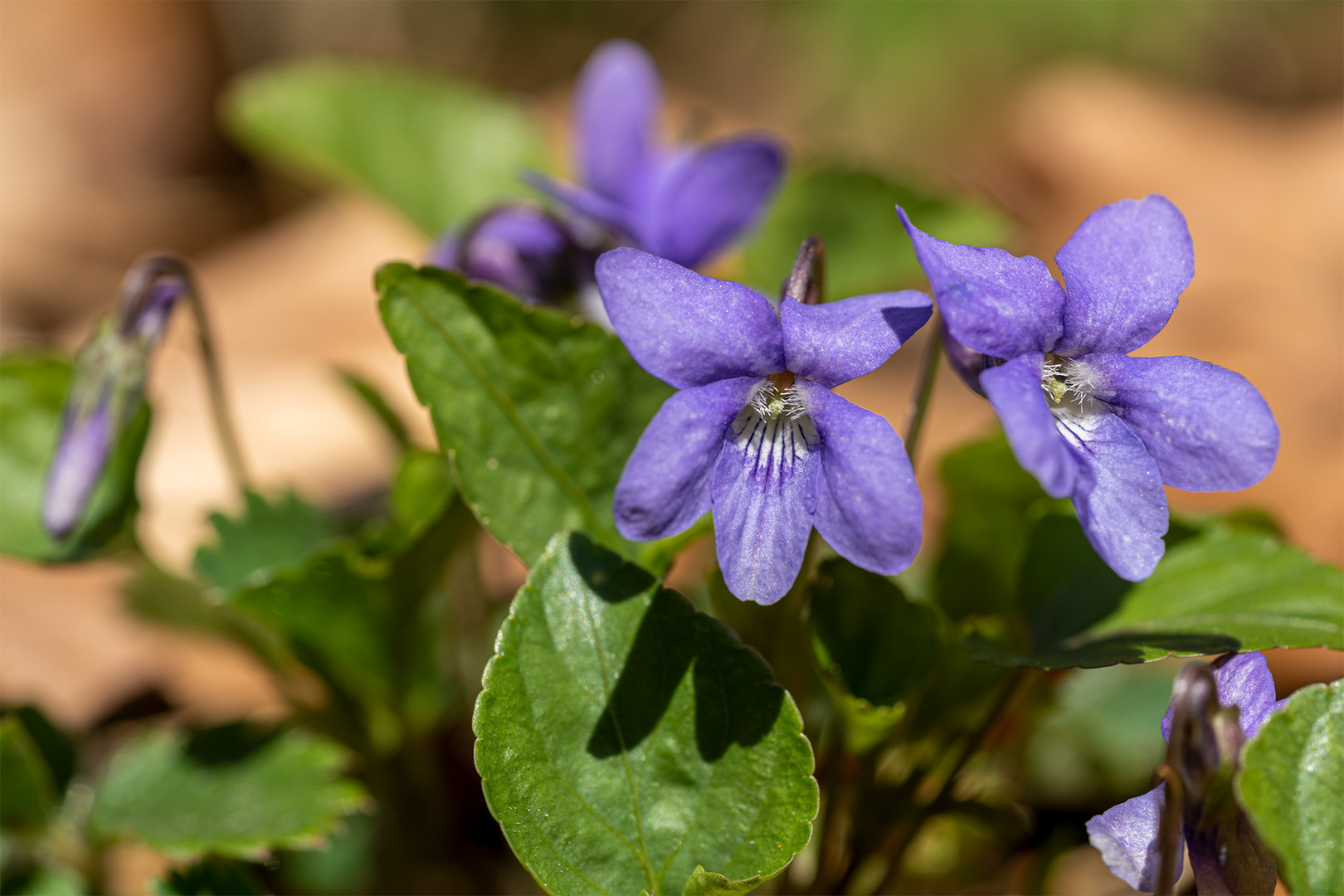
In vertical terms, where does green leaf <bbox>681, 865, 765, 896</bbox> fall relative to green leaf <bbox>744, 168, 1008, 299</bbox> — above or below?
below

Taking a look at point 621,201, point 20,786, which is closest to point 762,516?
point 621,201

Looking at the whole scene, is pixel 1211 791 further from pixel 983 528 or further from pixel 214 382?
pixel 214 382

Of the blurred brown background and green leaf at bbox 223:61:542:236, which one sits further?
the blurred brown background

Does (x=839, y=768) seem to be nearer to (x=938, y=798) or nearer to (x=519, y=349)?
(x=938, y=798)

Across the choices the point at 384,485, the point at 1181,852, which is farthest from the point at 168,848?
the point at 384,485

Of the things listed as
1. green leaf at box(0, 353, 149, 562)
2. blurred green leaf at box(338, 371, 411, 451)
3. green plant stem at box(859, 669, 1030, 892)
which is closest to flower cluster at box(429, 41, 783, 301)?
blurred green leaf at box(338, 371, 411, 451)

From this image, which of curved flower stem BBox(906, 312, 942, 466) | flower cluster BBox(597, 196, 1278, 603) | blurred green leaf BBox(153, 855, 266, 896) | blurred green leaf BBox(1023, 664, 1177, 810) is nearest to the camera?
flower cluster BBox(597, 196, 1278, 603)

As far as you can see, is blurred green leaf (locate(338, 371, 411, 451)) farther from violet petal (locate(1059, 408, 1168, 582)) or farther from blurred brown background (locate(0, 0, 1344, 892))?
violet petal (locate(1059, 408, 1168, 582))
